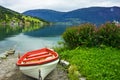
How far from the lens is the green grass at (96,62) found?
14898 mm

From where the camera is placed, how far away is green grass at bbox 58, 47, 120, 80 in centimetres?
1490

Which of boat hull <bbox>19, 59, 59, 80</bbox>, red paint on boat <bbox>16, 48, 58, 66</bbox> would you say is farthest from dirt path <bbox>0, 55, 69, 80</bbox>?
boat hull <bbox>19, 59, 59, 80</bbox>

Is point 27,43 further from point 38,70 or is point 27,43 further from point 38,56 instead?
point 38,70

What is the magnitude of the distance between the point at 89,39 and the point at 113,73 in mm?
7972

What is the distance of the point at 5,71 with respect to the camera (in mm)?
18781

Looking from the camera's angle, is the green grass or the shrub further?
the shrub

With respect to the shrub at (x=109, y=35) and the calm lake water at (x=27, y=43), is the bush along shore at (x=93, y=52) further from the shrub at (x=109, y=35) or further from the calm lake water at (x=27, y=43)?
the calm lake water at (x=27, y=43)

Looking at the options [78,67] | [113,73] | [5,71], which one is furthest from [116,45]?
[5,71]

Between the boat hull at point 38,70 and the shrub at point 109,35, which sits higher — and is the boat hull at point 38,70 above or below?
below

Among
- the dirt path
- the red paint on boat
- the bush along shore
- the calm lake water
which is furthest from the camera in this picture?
the calm lake water

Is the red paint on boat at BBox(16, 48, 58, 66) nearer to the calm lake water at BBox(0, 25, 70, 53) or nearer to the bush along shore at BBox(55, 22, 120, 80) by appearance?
the bush along shore at BBox(55, 22, 120, 80)

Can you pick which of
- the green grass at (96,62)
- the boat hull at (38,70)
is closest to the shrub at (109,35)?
the green grass at (96,62)

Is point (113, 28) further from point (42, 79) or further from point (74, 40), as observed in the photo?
point (42, 79)

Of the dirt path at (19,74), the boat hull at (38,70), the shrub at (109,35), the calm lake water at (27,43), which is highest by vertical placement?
the shrub at (109,35)
